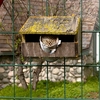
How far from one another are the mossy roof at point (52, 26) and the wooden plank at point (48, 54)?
10cm

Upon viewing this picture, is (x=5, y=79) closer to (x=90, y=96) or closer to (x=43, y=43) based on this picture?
(x=90, y=96)

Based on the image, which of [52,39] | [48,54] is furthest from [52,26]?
[48,54]

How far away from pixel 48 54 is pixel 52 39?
126 mm

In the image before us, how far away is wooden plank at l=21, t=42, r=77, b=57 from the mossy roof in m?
0.10

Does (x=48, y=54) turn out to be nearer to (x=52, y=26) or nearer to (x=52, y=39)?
(x=52, y=39)

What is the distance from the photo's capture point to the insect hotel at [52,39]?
305 centimetres

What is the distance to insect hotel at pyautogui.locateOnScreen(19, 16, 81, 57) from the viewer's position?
10.0 feet

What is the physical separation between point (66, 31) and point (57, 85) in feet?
16.0

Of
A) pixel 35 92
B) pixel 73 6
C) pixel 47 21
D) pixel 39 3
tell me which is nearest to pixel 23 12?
pixel 39 3

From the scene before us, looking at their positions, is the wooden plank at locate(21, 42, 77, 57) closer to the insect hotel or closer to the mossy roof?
the insect hotel

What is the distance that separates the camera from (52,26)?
313cm

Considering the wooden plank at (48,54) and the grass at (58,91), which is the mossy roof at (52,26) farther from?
the grass at (58,91)

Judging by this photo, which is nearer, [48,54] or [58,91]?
[48,54]

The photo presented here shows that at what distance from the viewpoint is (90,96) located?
7.14 metres
